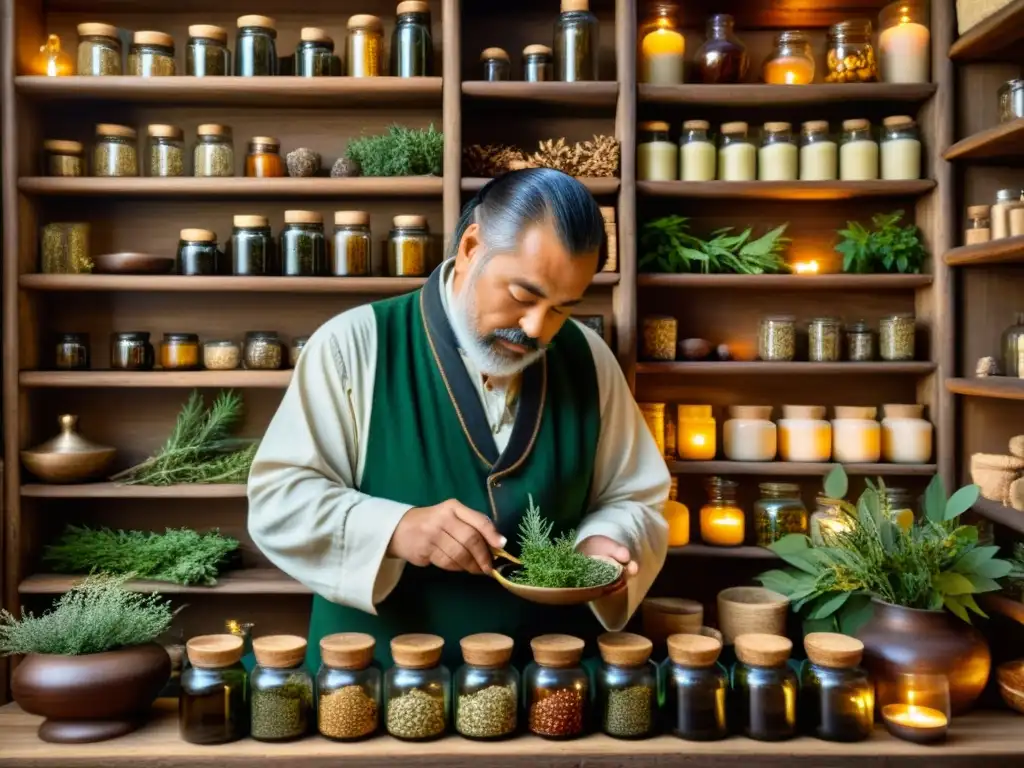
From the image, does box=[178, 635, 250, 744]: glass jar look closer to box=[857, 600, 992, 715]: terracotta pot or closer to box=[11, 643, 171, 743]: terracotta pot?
box=[11, 643, 171, 743]: terracotta pot

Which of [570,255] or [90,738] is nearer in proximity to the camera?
[90,738]

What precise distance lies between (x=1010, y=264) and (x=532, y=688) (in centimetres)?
206

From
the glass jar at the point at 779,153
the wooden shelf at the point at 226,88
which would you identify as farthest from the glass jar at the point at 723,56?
the wooden shelf at the point at 226,88

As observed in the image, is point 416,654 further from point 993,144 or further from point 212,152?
point 993,144

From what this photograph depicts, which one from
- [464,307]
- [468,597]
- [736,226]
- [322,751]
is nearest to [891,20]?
[736,226]

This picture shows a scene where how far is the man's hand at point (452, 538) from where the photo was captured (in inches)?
61.1

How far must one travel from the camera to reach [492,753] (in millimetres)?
1412

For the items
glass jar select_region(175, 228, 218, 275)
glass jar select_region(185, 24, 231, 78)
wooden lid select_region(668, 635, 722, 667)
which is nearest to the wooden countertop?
wooden lid select_region(668, 635, 722, 667)

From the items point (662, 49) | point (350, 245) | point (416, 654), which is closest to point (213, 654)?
point (416, 654)

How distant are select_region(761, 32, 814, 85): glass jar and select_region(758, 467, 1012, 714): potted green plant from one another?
1408 millimetres

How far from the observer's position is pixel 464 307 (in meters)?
1.82

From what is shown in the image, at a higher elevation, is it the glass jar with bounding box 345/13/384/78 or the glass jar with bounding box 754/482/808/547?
the glass jar with bounding box 345/13/384/78

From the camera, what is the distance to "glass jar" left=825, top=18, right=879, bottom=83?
112 inches

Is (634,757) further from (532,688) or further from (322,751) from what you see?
(322,751)
